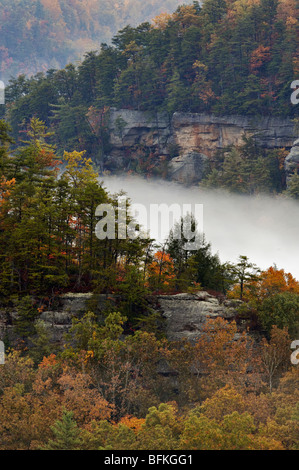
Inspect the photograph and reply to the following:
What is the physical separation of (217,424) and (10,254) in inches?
930

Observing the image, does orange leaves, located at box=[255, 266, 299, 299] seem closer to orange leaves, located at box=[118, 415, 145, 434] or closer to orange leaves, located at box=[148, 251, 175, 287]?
orange leaves, located at box=[148, 251, 175, 287]

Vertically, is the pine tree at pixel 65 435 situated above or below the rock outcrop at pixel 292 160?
below

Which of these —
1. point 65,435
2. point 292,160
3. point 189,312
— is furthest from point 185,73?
point 65,435

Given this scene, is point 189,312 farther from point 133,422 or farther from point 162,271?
point 133,422

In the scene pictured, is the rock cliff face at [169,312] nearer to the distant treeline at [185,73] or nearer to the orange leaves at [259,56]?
the distant treeline at [185,73]

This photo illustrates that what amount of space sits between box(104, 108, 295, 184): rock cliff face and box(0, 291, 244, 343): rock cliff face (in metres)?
61.8

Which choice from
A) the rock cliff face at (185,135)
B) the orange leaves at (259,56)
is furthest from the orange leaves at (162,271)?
the orange leaves at (259,56)

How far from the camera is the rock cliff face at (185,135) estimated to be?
107 metres

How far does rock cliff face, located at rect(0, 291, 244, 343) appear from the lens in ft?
157

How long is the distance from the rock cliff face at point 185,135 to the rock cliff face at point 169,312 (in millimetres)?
61826

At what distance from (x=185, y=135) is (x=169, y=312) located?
223 feet

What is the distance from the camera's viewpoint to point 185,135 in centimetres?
11194
